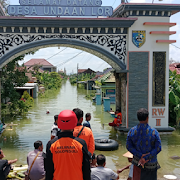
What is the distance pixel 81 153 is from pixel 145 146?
1365 millimetres

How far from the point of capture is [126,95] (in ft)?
34.9

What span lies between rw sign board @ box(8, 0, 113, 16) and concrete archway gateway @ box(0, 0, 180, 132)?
3.2 inches

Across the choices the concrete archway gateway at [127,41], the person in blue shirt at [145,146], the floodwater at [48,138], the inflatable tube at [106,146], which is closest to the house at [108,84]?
the floodwater at [48,138]

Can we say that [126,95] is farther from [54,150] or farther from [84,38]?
[54,150]

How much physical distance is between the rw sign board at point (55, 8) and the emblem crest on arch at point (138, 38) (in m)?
1.91

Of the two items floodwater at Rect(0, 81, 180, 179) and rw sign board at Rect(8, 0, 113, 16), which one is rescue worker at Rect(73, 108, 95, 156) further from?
rw sign board at Rect(8, 0, 113, 16)

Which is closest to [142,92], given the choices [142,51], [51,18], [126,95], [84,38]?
[126,95]

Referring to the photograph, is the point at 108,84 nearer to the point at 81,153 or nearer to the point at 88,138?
the point at 88,138

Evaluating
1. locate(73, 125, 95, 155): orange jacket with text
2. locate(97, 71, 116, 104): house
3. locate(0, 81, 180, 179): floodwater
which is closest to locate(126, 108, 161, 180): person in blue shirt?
locate(73, 125, 95, 155): orange jacket with text

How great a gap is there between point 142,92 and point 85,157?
806cm

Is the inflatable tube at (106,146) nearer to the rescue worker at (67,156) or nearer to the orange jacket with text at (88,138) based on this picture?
the orange jacket with text at (88,138)

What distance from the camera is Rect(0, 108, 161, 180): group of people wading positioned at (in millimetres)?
2803

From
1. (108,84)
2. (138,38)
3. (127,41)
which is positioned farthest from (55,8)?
(108,84)

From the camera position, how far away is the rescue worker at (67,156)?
279cm
